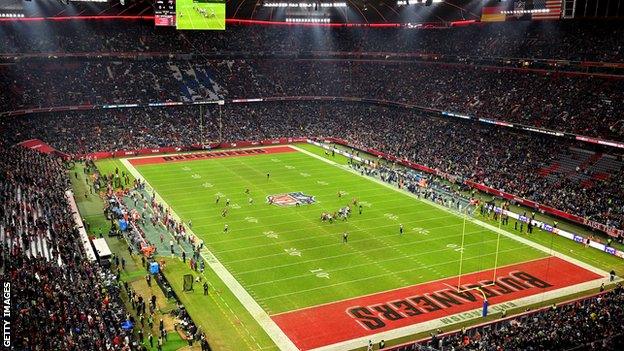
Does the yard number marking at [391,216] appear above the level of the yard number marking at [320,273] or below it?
above

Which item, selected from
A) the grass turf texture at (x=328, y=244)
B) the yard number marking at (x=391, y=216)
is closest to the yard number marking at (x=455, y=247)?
the grass turf texture at (x=328, y=244)

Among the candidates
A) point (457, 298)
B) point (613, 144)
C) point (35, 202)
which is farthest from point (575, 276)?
point (35, 202)

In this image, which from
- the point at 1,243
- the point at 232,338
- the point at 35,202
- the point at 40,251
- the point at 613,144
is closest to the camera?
the point at 232,338

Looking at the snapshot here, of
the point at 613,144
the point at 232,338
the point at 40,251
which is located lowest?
the point at 232,338

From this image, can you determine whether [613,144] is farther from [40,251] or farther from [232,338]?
[40,251]

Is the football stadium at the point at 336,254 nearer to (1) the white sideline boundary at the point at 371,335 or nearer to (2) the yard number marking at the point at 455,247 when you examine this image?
(1) the white sideline boundary at the point at 371,335

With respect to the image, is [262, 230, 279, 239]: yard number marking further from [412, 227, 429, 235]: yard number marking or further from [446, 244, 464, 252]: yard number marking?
[446, 244, 464, 252]: yard number marking

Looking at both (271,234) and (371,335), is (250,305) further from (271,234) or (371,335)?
(271,234)
